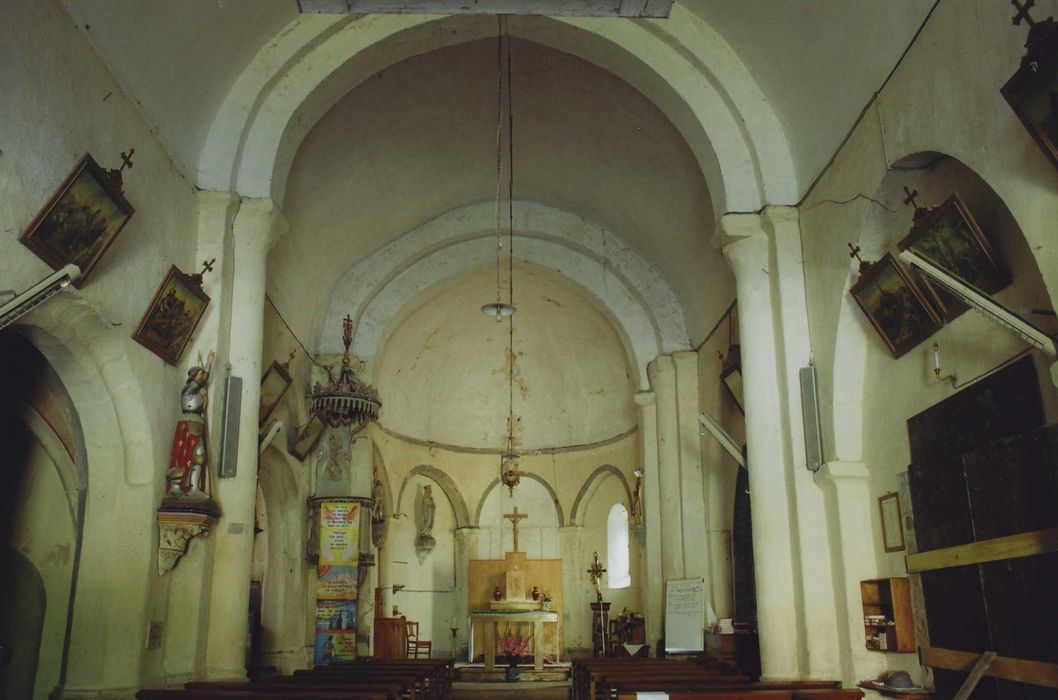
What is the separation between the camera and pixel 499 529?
20719 millimetres

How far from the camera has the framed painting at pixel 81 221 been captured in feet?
20.1

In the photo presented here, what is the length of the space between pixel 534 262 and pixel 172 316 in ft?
28.0

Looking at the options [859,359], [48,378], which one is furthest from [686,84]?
[48,378]

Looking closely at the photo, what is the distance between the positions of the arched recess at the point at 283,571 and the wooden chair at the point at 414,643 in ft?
13.5

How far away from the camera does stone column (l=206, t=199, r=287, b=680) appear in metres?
8.20

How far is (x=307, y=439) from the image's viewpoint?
1322 centimetres

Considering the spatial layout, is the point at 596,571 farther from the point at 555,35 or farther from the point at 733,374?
the point at 555,35

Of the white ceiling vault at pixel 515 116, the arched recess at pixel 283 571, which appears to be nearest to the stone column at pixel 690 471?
the white ceiling vault at pixel 515 116

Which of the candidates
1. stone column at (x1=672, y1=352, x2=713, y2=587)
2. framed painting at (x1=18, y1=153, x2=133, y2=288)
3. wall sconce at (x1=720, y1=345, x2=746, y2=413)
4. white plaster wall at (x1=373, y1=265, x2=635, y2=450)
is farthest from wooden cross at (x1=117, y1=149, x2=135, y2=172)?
white plaster wall at (x1=373, y1=265, x2=635, y2=450)

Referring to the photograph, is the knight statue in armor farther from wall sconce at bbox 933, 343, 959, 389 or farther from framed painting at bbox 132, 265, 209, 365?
wall sconce at bbox 933, 343, 959, 389

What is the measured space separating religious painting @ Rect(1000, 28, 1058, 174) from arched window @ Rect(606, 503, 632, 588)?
49.5 ft

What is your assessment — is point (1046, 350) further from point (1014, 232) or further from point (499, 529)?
point (499, 529)

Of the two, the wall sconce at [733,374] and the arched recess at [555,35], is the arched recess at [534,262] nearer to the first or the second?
the wall sconce at [733,374]

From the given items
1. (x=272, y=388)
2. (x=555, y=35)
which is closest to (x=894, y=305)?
(x=555, y=35)
